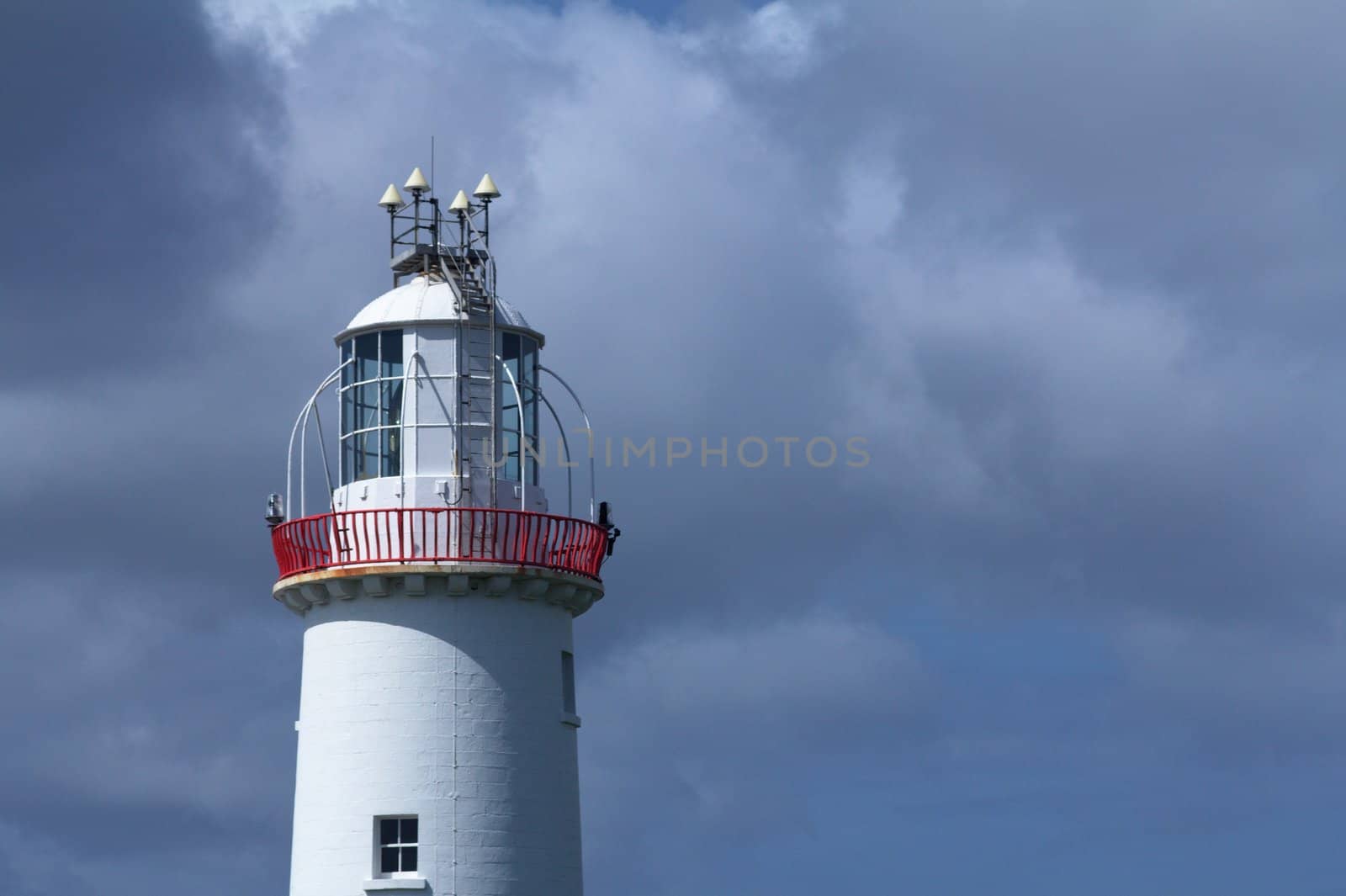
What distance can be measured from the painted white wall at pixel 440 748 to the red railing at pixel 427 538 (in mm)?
625

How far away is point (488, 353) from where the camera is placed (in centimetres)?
4206

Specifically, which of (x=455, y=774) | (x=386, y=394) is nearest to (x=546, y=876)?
(x=455, y=774)

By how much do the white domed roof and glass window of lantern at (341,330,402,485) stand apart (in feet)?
0.66

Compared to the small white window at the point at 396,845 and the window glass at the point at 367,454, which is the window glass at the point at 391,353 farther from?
the small white window at the point at 396,845

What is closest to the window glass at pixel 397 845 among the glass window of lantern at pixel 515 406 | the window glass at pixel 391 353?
the glass window of lantern at pixel 515 406

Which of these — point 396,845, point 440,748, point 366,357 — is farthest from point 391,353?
point 396,845

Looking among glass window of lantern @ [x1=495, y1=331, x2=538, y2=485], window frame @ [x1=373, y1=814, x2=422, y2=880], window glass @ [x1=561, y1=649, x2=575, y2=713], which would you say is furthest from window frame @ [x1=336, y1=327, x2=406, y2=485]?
window frame @ [x1=373, y1=814, x2=422, y2=880]

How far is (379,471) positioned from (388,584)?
1999 millimetres

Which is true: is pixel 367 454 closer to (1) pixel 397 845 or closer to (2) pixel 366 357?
(2) pixel 366 357

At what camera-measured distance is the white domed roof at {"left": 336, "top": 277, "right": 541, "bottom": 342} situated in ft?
137

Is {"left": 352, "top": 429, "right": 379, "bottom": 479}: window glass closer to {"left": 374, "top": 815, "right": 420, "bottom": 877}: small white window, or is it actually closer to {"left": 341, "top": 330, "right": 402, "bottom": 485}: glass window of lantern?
{"left": 341, "top": 330, "right": 402, "bottom": 485}: glass window of lantern

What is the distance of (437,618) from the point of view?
A: 4084 cm

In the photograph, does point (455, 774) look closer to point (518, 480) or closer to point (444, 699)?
point (444, 699)

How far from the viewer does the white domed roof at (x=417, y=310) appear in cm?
4191
